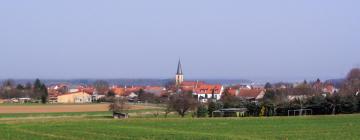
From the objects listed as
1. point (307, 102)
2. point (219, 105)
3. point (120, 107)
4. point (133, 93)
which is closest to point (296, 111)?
point (307, 102)

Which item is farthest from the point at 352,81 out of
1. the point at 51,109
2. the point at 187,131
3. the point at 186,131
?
the point at 186,131

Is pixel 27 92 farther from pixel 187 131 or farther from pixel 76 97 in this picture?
pixel 187 131

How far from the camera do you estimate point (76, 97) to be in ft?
554

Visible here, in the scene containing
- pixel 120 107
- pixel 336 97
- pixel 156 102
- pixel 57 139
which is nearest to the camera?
pixel 57 139

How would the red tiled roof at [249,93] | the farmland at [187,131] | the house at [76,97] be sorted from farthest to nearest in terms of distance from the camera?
the house at [76,97] → the red tiled roof at [249,93] → the farmland at [187,131]

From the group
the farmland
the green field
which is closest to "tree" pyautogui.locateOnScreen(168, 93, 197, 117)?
the farmland

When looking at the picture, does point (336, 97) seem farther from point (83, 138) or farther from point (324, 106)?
point (83, 138)

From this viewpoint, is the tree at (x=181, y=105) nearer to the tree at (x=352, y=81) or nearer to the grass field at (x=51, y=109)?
the grass field at (x=51, y=109)

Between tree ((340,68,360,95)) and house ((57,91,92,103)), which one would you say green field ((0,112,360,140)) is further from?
house ((57,91,92,103))

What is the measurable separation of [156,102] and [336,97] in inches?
2874

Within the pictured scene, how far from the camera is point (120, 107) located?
93562 millimetres

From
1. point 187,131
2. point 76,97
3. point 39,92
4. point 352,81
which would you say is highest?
point 352,81

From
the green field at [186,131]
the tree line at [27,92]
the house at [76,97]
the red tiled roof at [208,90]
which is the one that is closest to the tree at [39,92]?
the tree line at [27,92]

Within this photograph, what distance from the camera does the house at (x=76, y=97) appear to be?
163m
